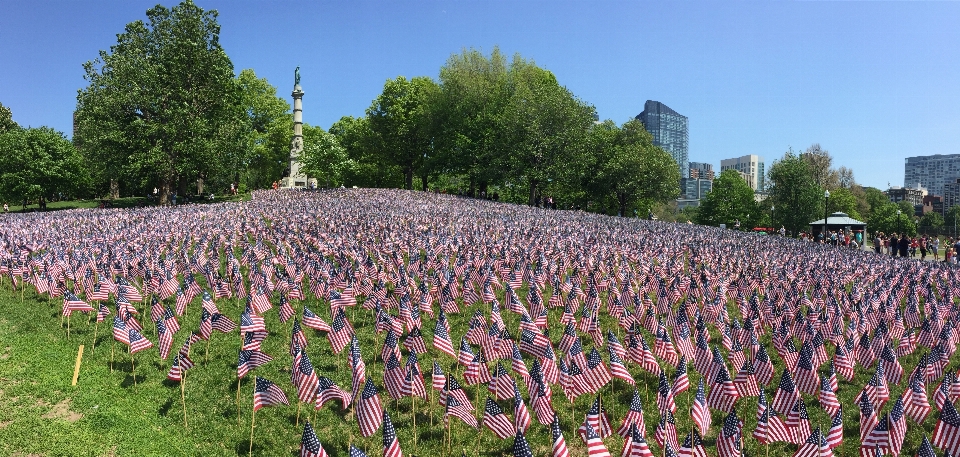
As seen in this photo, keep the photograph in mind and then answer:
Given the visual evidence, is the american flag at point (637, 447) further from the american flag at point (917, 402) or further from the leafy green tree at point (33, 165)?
the leafy green tree at point (33, 165)

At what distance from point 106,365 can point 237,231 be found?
50.7 ft

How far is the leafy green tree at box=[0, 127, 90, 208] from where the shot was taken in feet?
175

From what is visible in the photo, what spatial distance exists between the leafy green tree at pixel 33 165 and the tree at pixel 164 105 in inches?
322

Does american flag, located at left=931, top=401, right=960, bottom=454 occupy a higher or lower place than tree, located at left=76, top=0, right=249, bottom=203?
lower

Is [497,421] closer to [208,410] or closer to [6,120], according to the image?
[208,410]

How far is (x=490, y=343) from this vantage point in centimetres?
1317

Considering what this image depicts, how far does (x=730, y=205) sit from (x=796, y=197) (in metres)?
24.2

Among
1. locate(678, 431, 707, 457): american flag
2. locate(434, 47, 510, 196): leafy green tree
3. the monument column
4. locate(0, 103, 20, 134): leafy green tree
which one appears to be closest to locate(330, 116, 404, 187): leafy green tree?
the monument column

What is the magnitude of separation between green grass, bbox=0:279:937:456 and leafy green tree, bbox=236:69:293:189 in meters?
64.8

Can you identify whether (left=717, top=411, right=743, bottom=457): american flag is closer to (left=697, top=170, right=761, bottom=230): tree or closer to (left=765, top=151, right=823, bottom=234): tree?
(left=765, top=151, right=823, bottom=234): tree

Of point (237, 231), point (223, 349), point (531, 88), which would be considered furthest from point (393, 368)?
point (531, 88)

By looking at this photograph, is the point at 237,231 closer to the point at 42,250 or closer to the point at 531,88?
the point at 42,250

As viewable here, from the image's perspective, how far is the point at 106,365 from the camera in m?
13.9

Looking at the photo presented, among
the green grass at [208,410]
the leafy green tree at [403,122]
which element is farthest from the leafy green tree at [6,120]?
the green grass at [208,410]
